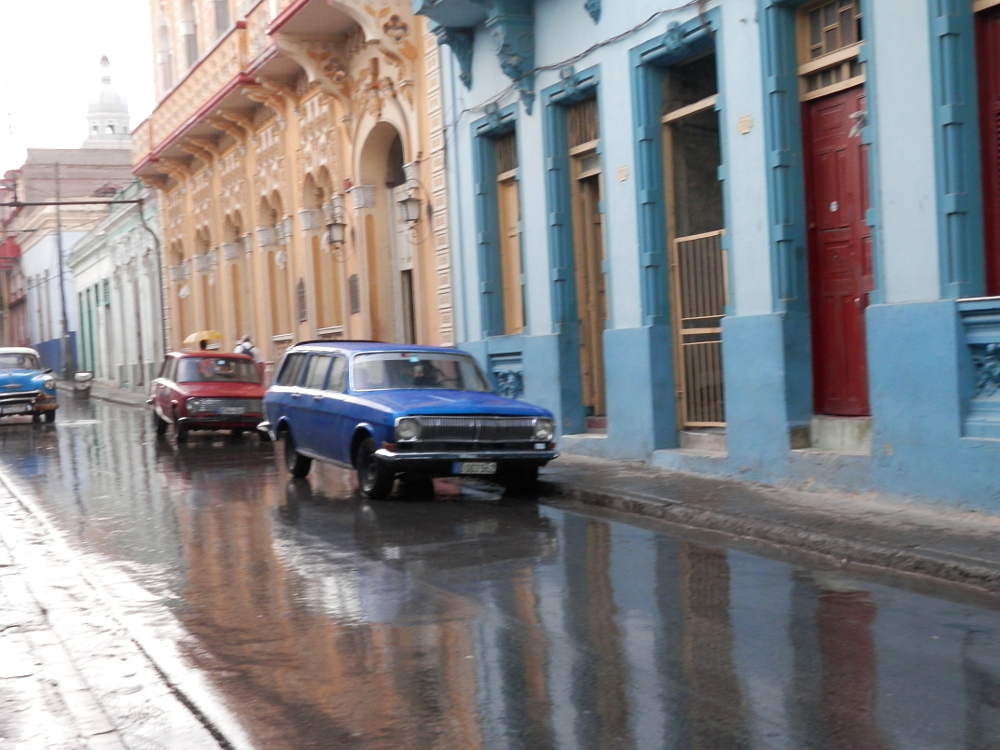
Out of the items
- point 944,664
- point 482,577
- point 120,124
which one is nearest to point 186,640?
point 482,577

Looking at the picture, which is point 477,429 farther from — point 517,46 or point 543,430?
point 517,46

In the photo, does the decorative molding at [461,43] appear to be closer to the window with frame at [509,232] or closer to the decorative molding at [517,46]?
the window with frame at [509,232]

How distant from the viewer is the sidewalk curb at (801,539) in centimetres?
790

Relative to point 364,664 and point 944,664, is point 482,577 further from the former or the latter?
point 944,664

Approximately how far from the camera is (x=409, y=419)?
1255cm

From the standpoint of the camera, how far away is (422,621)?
23.4ft

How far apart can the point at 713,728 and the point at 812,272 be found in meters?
8.00

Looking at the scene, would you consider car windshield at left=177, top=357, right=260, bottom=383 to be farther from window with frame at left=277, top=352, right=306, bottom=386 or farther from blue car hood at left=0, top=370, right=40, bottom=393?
window with frame at left=277, top=352, right=306, bottom=386

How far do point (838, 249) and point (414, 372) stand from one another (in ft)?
14.5

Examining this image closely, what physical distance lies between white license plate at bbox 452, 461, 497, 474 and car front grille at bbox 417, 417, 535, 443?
0.67ft

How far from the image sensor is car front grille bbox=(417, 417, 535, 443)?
12.6 m

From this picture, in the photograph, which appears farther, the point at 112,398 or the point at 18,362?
the point at 112,398

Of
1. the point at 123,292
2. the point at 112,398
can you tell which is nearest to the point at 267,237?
the point at 112,398

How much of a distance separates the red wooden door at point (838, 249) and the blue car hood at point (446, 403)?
2.69 meters
